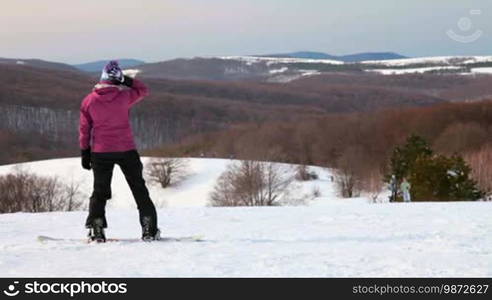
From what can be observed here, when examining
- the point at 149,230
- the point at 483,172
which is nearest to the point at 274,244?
the point at 149,230

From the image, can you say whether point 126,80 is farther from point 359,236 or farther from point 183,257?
point 359,236

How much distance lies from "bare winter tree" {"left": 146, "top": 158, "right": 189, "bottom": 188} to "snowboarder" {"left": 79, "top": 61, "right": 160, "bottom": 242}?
44656mm

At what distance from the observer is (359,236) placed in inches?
236

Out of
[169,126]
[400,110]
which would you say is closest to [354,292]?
[400,110]

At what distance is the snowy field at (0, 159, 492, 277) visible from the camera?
429 centimetres

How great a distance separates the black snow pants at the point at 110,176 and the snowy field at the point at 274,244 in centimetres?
33

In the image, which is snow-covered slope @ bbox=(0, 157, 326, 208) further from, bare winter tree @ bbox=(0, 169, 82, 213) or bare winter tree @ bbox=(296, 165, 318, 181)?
bare winter tree @ bbox=(0, 169, 82, 213)

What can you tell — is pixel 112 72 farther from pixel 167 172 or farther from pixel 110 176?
pixel 167 172

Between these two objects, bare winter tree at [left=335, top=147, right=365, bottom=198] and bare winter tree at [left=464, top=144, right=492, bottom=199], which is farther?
bare winter tree at [left=335, top=147, right=365, bottom=198]

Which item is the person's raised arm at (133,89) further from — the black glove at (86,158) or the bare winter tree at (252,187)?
the bare winter tree at (252,187)

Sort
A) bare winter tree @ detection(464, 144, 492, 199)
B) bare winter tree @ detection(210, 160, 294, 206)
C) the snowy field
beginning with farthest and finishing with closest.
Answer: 1. bare winter tree @ detection(210, 160, 294, 206)
2. bare winter tree @ detection(464, 144, 492, 199)
3. the snowy field

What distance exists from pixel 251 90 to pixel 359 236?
174m

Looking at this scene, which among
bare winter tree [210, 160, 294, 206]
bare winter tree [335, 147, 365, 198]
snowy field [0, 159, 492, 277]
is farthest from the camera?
bare winter tree [335, 147, 365, 198]

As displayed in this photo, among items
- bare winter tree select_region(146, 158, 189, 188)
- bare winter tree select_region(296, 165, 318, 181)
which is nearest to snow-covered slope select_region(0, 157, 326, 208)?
bare winter tree select_region(146, 158, 189, 188)
